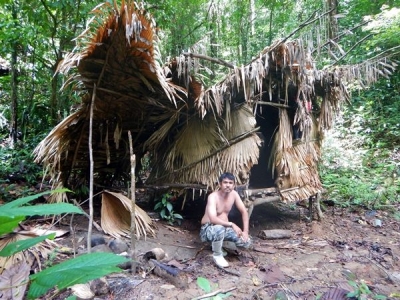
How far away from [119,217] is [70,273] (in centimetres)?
368

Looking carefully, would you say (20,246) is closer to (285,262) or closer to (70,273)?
(70,273)

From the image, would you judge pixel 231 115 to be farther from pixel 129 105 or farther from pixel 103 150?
pixel 103 150

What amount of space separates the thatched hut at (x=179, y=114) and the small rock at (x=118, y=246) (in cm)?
138

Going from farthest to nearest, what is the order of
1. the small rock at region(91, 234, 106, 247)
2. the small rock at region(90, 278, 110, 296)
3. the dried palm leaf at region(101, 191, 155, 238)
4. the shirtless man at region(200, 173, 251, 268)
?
the dried palm leaf at region(101, 191, 155, 238)
the shirtless man at region(200, 173, 251, 268)
the small rock at region(91, 234, 106, 247)
the small rock at region(90, 278, 110, 296)

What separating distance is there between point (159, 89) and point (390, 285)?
3.43 meters

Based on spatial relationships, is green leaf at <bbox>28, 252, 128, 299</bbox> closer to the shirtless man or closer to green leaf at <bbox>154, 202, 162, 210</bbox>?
the shirtless man

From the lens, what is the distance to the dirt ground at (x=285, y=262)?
9.37ft

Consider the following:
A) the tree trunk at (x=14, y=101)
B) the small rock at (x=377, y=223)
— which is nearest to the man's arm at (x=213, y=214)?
the small rock at (x=377, y=223)

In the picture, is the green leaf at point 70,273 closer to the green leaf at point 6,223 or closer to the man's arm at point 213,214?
the green leaf at point 6,223

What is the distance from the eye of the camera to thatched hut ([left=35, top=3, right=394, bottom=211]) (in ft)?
11.5

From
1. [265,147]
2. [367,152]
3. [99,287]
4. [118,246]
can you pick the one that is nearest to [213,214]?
[118,246]

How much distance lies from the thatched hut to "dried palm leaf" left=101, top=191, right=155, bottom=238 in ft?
2.16

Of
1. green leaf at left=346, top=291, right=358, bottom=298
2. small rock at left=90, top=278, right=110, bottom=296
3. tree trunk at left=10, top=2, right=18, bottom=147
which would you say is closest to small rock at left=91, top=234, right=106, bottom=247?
small rock at left=90, top=278, right=110, bottom=296

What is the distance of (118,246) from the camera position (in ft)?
11.4
